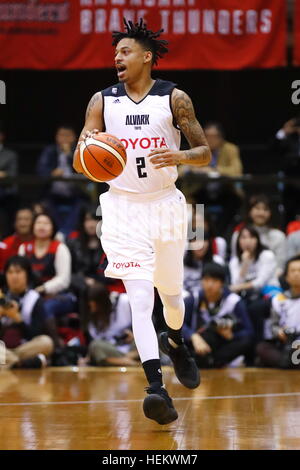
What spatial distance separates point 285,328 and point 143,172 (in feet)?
12.7

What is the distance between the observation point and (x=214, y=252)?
1085 centimetres

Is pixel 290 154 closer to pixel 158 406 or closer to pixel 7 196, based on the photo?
pixel 7 196

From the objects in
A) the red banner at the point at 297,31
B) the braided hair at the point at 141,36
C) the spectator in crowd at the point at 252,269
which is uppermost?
the red banner at the point at 297,31

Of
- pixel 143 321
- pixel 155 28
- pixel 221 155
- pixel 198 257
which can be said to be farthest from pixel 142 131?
pixel 221 155

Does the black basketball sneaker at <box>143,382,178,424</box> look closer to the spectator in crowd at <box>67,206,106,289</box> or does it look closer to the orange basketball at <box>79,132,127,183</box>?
the orange basketball at <box>79,132,127,183</box>

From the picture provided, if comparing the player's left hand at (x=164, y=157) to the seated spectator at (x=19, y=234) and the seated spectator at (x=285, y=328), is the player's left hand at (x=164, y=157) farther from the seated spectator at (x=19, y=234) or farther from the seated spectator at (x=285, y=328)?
the seated spectator at (x=19, y=234)

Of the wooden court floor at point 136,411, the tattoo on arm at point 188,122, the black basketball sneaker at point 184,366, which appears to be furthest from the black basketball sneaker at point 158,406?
the tattoo on arm at point 188,122

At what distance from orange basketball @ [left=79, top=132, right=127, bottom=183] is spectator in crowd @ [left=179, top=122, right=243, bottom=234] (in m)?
5.49

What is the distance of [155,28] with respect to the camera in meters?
11.0

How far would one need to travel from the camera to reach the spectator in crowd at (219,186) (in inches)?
466

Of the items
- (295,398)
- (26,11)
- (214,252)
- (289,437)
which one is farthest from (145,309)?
(26,11)

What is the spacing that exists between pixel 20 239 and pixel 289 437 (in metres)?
6.08

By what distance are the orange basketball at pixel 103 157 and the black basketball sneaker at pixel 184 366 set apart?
5.39ft

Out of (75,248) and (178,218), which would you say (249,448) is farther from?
(75,248)
